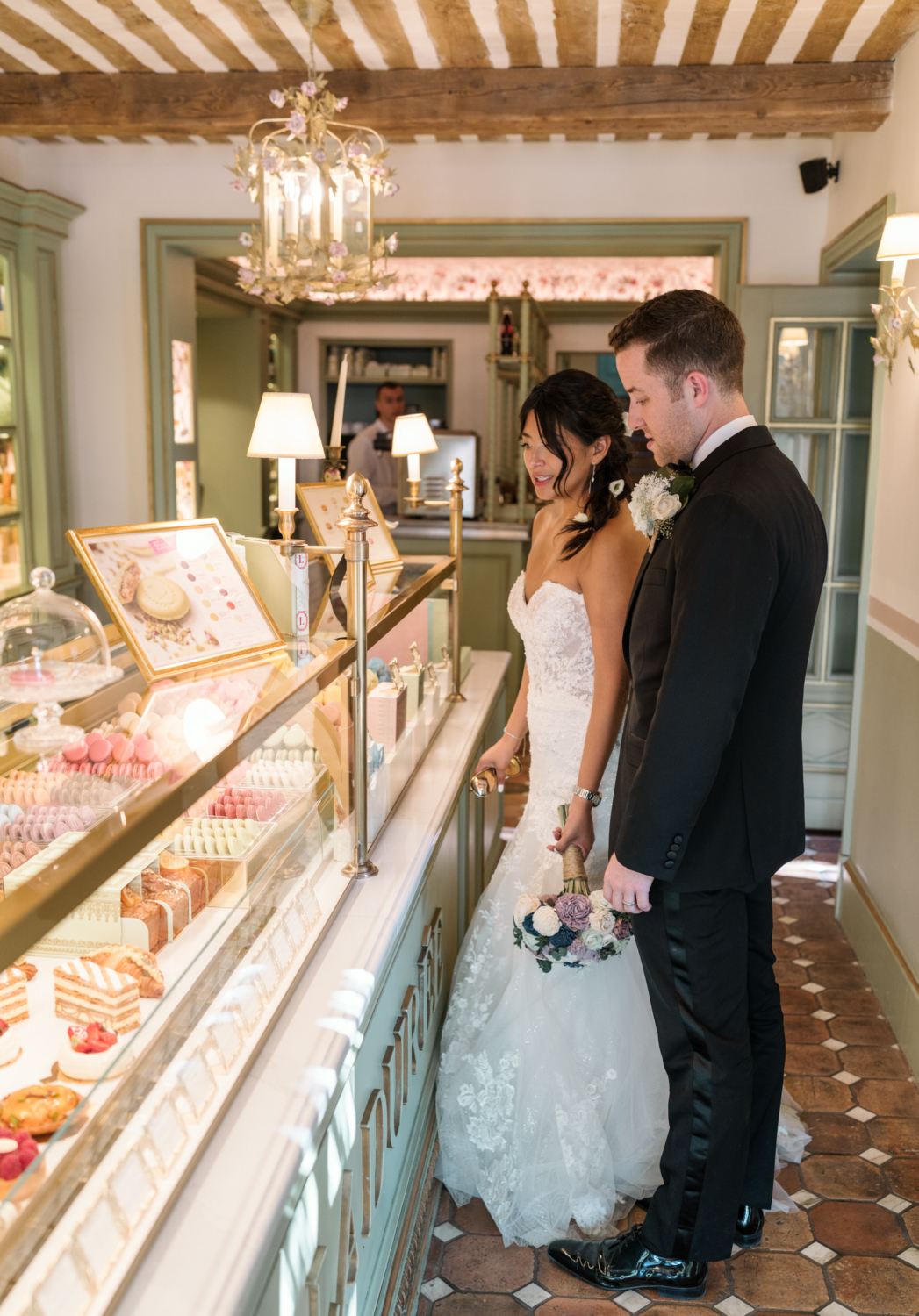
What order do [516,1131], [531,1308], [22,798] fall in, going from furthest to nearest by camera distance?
1. [516,1131]
2. [531,1308]
3. [22,798]

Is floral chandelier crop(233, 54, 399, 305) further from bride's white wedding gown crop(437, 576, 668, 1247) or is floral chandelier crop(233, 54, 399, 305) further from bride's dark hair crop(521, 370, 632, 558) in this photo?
bride's white wedding gown crop(437, 576, 668, 1247)

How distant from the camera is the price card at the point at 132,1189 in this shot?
1102mm

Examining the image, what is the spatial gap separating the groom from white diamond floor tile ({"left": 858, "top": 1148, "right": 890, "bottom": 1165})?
2.10ft

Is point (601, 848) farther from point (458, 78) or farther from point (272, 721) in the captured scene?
point (458, 78)

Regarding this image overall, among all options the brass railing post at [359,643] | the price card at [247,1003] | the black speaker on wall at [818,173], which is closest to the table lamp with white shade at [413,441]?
the brass railing post at [359,643]

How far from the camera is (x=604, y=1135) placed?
2.32 metres

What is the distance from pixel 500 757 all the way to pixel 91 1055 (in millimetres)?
1682

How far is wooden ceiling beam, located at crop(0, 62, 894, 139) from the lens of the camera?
420cm

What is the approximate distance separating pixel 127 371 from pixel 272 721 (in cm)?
466

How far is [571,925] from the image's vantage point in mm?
2217

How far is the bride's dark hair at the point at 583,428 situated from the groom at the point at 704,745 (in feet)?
1.25

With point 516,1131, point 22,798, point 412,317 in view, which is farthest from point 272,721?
point 412,317

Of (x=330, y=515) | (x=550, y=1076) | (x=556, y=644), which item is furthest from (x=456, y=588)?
(x=550, y=1076)

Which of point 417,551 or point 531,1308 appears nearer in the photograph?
point 531,1308
